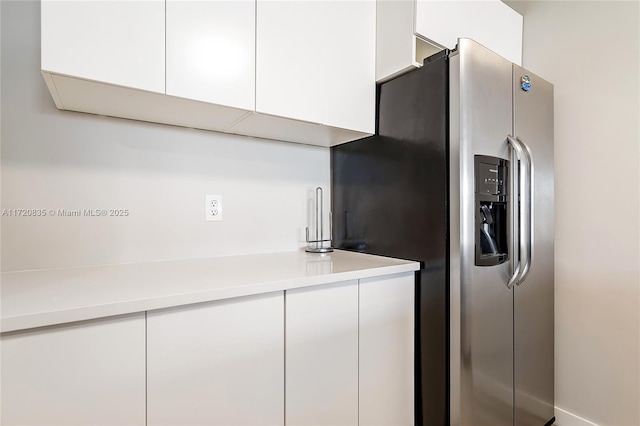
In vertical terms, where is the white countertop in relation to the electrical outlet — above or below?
below

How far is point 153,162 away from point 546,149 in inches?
74.8

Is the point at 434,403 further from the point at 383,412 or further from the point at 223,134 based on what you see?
the point at 223,134

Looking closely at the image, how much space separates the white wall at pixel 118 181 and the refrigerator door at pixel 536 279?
1.16 m

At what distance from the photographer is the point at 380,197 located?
1.60m

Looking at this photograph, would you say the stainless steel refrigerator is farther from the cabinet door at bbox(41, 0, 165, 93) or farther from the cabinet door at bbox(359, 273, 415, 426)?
the cabinet door at bbox(41, 0, 165, 93)

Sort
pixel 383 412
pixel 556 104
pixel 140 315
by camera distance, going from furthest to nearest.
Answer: pixel 556 104 < pixel 383 412 < pixel 140 315

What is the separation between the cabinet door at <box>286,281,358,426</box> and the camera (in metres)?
1.10

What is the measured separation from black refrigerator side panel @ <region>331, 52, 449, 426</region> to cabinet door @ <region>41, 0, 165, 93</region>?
3.27 feet

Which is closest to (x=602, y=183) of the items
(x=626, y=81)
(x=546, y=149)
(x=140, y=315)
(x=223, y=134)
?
(x=546, y=149)

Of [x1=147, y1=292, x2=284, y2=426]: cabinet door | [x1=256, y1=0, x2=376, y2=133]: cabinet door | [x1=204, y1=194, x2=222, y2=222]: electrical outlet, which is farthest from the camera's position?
[x1=204, y1=194, x2=222, y2=222]: electrical outlet

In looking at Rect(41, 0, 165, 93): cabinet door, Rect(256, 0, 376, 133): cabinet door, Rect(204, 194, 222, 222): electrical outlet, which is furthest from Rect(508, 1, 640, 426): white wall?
Rect(41, 0, 165, 93): cabinet door

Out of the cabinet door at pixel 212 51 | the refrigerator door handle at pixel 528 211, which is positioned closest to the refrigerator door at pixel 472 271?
the refrigerator door handle at pixel 528 211

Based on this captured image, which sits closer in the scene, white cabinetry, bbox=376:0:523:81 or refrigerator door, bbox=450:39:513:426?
refrigerator door, bbox=450:39:513:426

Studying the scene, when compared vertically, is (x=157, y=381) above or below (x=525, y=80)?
below
